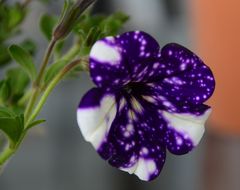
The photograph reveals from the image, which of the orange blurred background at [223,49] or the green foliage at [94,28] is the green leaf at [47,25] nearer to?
the green foliage at [94,28]

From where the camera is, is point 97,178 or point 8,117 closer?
point 8,117

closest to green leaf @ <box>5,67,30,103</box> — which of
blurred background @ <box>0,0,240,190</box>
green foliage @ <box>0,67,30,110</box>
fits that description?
green foliage @ <box>0,67,30,110</box>

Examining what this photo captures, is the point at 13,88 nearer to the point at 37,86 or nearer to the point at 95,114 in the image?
the point at 37,86

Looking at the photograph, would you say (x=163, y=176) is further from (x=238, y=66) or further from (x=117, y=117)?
(x=117, y=117)

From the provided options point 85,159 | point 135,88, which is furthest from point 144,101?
point 85,159

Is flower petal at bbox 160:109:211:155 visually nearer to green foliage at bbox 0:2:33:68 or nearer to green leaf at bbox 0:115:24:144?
green leaf at bbox 0:115:24:144

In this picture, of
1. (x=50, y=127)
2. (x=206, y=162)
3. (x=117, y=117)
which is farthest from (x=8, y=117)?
(x=206, y=162)

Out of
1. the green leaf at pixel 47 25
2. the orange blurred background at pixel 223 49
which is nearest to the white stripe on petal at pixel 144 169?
the green leaf at pixel 47 25
